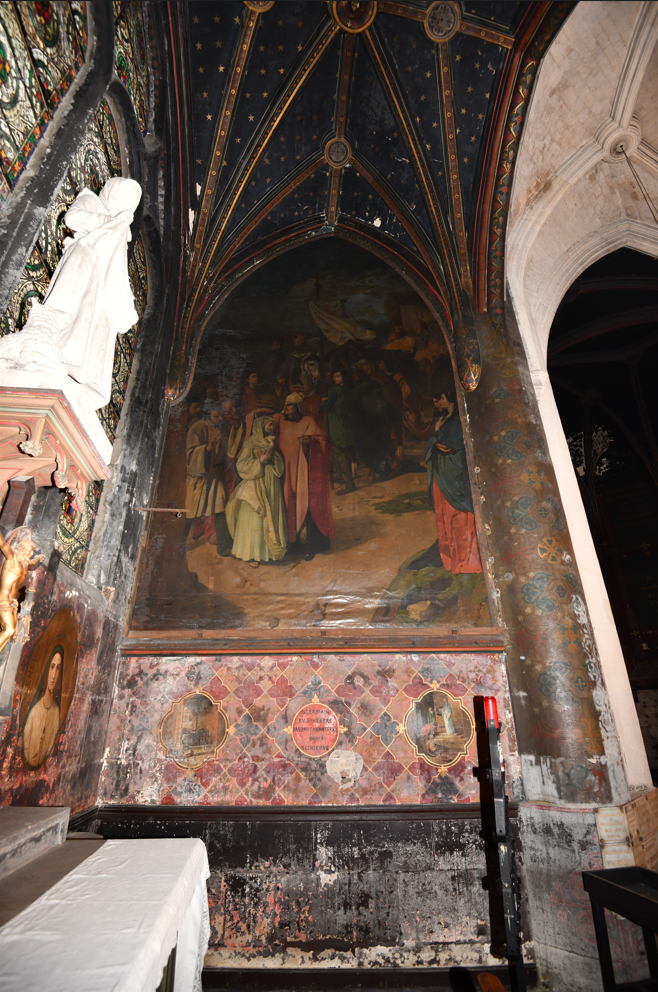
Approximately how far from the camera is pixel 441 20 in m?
6.56

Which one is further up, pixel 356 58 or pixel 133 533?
pixel 356 58

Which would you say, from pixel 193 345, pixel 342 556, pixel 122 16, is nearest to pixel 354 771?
pixel 342 556

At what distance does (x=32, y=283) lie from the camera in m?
3.78

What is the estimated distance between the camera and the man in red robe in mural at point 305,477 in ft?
19.5

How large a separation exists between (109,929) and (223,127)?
8708 mm

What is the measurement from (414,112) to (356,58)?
1.09 metres

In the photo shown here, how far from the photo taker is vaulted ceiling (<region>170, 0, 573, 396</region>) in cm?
658

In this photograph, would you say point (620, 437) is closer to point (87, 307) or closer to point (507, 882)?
point (507, 882)

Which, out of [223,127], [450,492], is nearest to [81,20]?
[223,127]

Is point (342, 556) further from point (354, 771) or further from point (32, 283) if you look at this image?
point (32, 283)

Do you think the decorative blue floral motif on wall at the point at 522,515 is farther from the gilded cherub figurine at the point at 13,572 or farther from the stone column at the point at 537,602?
the gilded cherub figurine at the point at 13,572

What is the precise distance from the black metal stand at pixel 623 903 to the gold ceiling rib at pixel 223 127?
26.6 ft

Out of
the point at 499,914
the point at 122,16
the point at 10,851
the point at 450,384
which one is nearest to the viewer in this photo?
the point at 10,851

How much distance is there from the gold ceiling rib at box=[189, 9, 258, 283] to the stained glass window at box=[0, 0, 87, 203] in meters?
3.25
